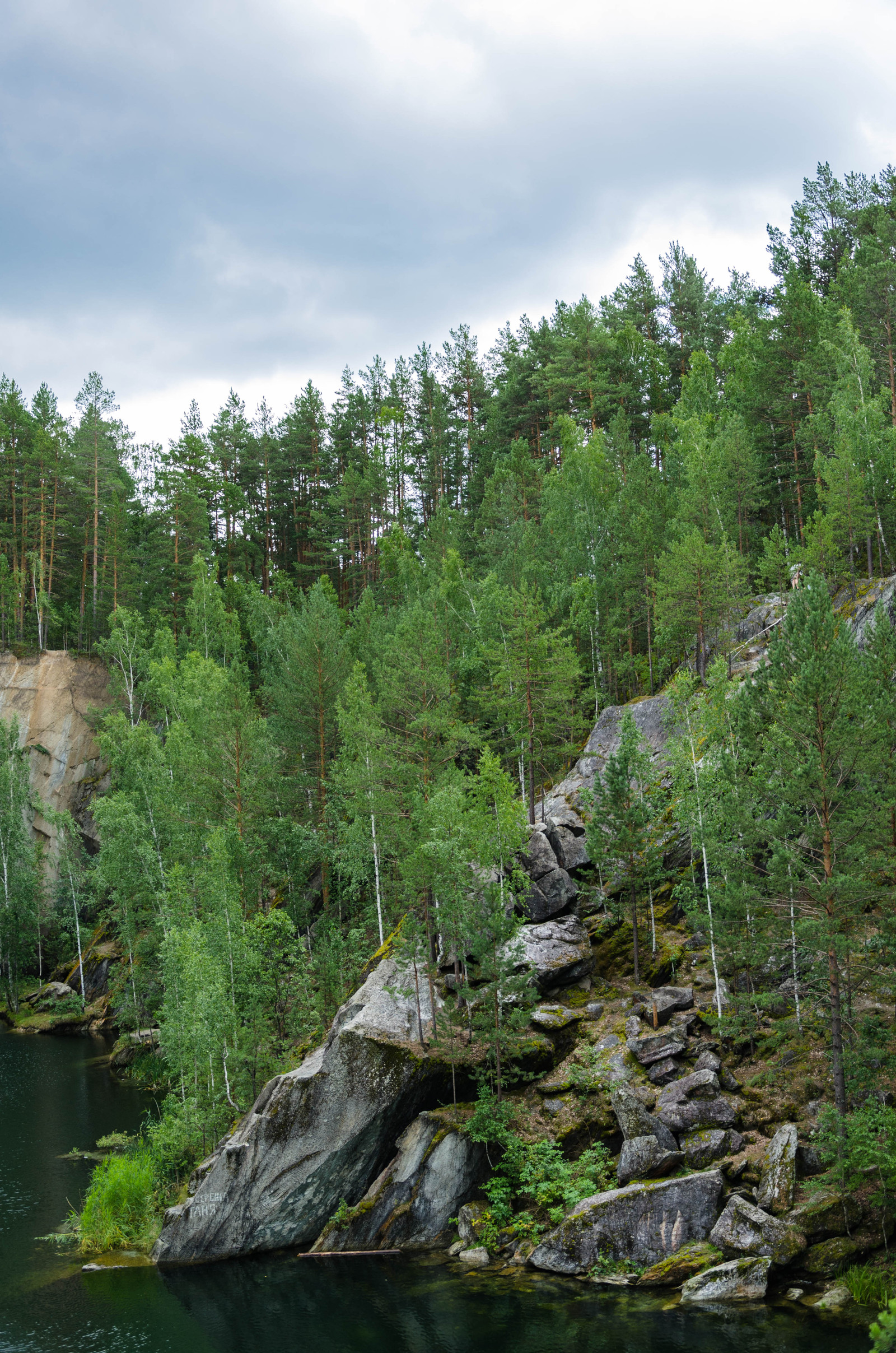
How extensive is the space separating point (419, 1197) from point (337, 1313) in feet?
13.6

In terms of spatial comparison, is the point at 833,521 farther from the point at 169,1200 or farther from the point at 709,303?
the point at 709,303

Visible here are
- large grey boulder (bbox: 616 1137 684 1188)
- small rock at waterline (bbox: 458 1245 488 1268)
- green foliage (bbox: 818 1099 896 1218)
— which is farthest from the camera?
small rock at waterline (bbox: 458 1245 488 1268)

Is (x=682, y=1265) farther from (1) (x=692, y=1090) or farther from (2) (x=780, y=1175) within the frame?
(1) (x=692, y=1090)

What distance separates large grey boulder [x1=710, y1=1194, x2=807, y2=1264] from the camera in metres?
21.1

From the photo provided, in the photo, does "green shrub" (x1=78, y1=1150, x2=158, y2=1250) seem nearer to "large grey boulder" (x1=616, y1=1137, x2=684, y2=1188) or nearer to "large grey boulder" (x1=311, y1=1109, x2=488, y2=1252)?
"large grey boulder" (x1=311, y1=1109, x2=488, y2=1252)

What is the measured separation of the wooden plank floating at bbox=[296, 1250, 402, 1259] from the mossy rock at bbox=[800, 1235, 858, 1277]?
1152 cm

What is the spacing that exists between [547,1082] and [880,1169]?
9.85 metres

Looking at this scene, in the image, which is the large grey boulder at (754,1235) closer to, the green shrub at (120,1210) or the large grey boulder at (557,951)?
the large grey boulder at (557,951)

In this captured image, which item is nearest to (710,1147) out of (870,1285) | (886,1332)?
(870,1285)

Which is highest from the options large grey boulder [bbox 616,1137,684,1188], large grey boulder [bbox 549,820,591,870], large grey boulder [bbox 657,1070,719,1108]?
large grey boulder [bbox 549,820,591,870]

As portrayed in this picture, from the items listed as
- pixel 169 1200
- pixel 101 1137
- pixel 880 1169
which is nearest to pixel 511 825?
pixel 880 1169

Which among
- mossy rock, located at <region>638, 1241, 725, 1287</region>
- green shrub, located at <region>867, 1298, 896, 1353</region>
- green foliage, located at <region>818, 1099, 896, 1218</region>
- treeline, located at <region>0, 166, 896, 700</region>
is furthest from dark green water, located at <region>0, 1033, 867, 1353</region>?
treeline, located at <region>0, 166, 896, 700</region>

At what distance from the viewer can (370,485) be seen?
7044 cm

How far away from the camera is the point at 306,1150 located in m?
27.5
